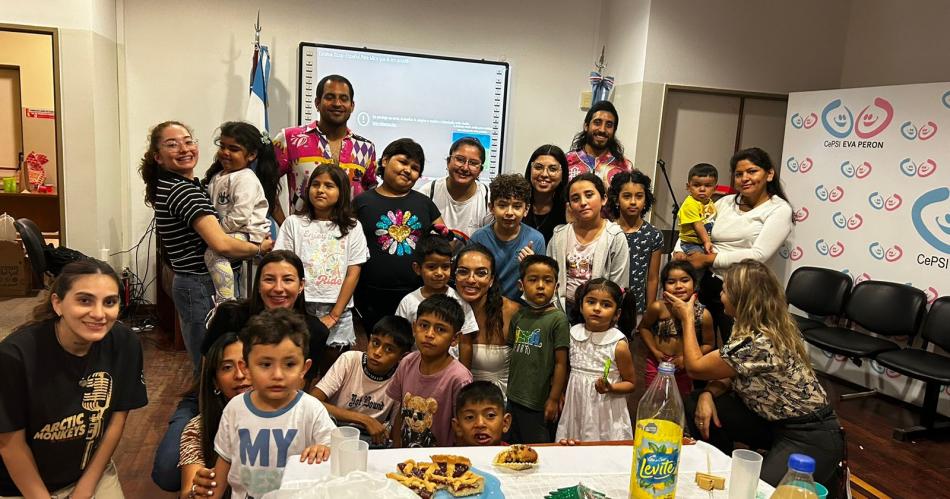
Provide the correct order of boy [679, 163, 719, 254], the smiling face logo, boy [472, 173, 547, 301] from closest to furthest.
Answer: boy [472, 173, 547, 301] < the smiling face logo < boy [679, 163, 719, 254]

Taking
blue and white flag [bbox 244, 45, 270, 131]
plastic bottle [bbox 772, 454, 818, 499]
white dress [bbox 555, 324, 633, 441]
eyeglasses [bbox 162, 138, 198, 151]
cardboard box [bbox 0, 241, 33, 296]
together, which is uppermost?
blue and white flag [bbox 244, 45, 270, 131]

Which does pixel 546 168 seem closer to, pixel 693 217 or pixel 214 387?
pixel 693 217

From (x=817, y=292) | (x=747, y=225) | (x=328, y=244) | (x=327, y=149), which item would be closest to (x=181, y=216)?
(x=328, y=244)

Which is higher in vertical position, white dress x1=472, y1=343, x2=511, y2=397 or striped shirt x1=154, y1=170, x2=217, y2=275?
striped shirt x1=154, y1=170, x2=217, y2=275

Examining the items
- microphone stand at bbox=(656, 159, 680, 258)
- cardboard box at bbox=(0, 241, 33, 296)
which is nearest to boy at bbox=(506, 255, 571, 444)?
microphone stand at bbox=(656, 159, 680, 258)

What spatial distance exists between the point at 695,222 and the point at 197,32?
4096 mm

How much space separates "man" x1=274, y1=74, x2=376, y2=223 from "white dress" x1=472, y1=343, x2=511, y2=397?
1.32 meters

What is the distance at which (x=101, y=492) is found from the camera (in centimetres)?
194

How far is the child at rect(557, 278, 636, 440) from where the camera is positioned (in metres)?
2.57

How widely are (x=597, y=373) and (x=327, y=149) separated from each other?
1.95 m

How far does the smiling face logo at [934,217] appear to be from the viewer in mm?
3982

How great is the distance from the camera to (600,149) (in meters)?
3.82

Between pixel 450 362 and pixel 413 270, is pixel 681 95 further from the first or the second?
pixel 450 362

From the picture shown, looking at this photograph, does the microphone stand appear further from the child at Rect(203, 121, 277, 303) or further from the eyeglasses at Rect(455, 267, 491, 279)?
the child at Rect(203, 121, 277, 303)
